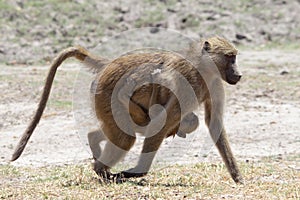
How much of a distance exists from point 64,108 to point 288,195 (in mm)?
5718

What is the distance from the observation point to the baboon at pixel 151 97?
6.34 m

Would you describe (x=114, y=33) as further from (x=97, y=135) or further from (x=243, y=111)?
(x=97, y=135)

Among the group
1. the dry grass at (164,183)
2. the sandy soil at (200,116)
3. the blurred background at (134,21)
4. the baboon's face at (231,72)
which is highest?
the baboon's face at (231,72)

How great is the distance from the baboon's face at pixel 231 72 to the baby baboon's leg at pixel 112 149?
1.07m

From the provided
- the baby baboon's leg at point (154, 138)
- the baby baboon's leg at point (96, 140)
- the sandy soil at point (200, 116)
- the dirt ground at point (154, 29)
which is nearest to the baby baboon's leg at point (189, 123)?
the baby baboon's leg at point (154, 138)

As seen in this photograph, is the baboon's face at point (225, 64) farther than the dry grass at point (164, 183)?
Yes

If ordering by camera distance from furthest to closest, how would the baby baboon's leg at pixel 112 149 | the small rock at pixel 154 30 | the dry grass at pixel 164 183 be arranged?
the small rock at pixel 154 30 < the baby baboon's leg at pixel 112 149 < the dry grass at pixel 164 183

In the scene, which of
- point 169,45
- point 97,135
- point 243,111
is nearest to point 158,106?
point 97,135

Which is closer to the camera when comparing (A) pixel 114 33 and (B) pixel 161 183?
(B) pixel 161 183

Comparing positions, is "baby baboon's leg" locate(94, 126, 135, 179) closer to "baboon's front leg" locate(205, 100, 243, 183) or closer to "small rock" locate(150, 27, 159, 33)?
"baboon's front leg" locate(205, 100, 243, 183)

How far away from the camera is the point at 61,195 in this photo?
19.1 ft

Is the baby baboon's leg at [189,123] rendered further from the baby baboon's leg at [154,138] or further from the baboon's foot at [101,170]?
the baboon's foot at [101,170]

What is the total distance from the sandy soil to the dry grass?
754mm

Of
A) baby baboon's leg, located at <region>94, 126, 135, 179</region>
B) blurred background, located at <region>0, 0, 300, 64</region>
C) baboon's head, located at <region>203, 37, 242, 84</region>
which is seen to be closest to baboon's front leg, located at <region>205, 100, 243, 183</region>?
baboon's head, located at <region>203, 37, 242, 84</region>
